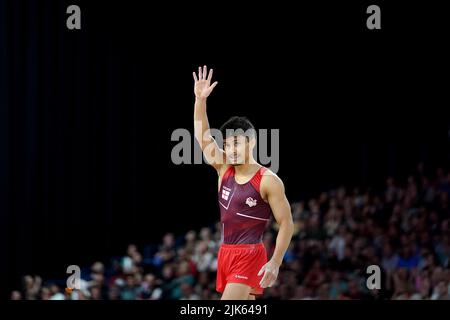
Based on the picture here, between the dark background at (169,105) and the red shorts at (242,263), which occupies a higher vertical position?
the dark background at (169,105)

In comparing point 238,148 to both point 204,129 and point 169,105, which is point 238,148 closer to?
point 204,129

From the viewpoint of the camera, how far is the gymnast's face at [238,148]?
6238 millimetres

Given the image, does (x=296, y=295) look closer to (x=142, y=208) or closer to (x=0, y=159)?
(x=142, y=208)

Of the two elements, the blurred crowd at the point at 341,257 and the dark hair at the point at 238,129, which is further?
the blurred crowd at the point at 341,257

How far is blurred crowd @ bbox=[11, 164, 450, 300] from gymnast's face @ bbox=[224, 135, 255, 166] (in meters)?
4.56

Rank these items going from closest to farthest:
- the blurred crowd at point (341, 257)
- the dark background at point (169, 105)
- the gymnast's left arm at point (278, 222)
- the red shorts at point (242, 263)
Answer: the gymnast's left arm at point (278, 222) → the red shorts at point (242, 263) → the blurred crowd at point (341, 257) → the dark background at point (169, 105)

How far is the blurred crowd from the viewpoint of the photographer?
10.5 metres

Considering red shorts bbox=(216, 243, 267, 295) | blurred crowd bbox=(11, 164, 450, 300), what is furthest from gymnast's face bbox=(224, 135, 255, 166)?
blurred crowd bbox=(11, 164, 450, 300)

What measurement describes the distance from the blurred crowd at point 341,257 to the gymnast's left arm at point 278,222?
14.3ft

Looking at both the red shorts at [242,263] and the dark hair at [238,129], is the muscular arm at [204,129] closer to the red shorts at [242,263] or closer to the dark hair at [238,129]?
the dark hair at [238,129]

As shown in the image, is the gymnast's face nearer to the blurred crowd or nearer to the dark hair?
the dark hair

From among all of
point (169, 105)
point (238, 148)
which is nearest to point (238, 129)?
point (238, 148)

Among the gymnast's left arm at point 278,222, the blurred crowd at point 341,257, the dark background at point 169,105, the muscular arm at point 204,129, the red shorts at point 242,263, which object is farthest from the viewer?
the dark background at point 169,105

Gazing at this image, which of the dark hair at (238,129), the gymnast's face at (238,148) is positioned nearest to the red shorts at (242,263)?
the gymnast's face at (238,148)
